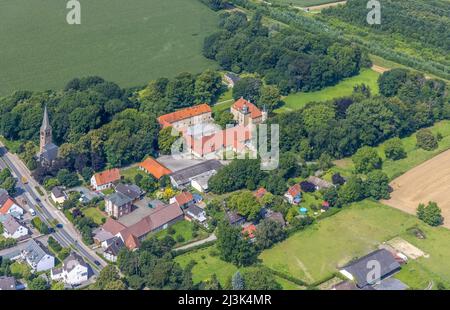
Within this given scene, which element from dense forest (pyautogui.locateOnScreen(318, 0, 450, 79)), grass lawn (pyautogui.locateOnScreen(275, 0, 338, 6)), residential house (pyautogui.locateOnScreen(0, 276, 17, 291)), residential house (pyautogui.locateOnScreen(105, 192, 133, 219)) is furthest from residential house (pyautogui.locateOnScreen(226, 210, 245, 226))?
grass lawn (pyautogui.locateOnScreen(275, 0, 338, 6))

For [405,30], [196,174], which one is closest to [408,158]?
[196,174]

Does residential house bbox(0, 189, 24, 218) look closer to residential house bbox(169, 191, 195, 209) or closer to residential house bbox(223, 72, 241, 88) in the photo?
residential house bbox(169, 191, 195, 209)

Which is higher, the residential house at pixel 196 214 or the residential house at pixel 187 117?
the residential house at pixel 187 117

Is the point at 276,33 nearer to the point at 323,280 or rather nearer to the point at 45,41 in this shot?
the point at 45,41

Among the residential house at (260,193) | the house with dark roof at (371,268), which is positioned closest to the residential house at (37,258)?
the residential house at (260,193)

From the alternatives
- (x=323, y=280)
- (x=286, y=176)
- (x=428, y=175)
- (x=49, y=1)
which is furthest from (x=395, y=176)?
(x=49, y=1)

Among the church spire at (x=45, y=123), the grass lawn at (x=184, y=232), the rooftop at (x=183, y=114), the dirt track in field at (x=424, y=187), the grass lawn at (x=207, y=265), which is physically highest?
the church spire at (x=45, y=123)

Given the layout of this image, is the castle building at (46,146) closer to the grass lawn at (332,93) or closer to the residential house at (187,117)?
the residential house at (187,117)
